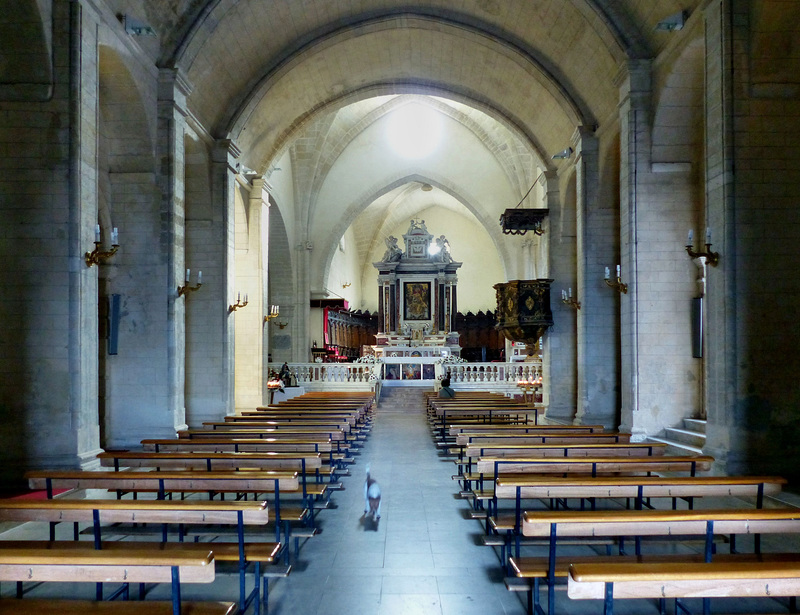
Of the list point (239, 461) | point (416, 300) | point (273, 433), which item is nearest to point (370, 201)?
point (416, 300)

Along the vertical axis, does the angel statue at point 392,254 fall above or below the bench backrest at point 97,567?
above

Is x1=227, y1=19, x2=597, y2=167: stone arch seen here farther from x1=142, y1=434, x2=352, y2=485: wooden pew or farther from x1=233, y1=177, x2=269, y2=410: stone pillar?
x1=142, y1=434, x2=352, y2=485: wooden pew

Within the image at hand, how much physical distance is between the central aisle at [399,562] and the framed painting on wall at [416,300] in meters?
17.9

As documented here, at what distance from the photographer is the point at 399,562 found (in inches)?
173

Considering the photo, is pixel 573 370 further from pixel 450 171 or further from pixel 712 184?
pixel 450 171

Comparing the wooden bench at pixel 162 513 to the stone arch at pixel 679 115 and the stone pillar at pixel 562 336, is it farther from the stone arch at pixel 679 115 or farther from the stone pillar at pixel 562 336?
the stone pillar at pixel 562 336

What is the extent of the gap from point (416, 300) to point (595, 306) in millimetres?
14326

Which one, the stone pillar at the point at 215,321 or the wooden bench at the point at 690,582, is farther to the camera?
the stone pillar at the point at 215,321

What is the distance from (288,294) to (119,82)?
512 inches

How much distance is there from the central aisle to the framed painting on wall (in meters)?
17.9

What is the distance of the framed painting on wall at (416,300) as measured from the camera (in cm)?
2522

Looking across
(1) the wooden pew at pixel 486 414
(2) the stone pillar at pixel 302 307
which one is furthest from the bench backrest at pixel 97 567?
(2) the stone pillar at pixel 302 307

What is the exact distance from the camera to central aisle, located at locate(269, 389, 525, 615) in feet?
12.0

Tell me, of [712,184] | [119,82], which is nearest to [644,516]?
[712,184]
